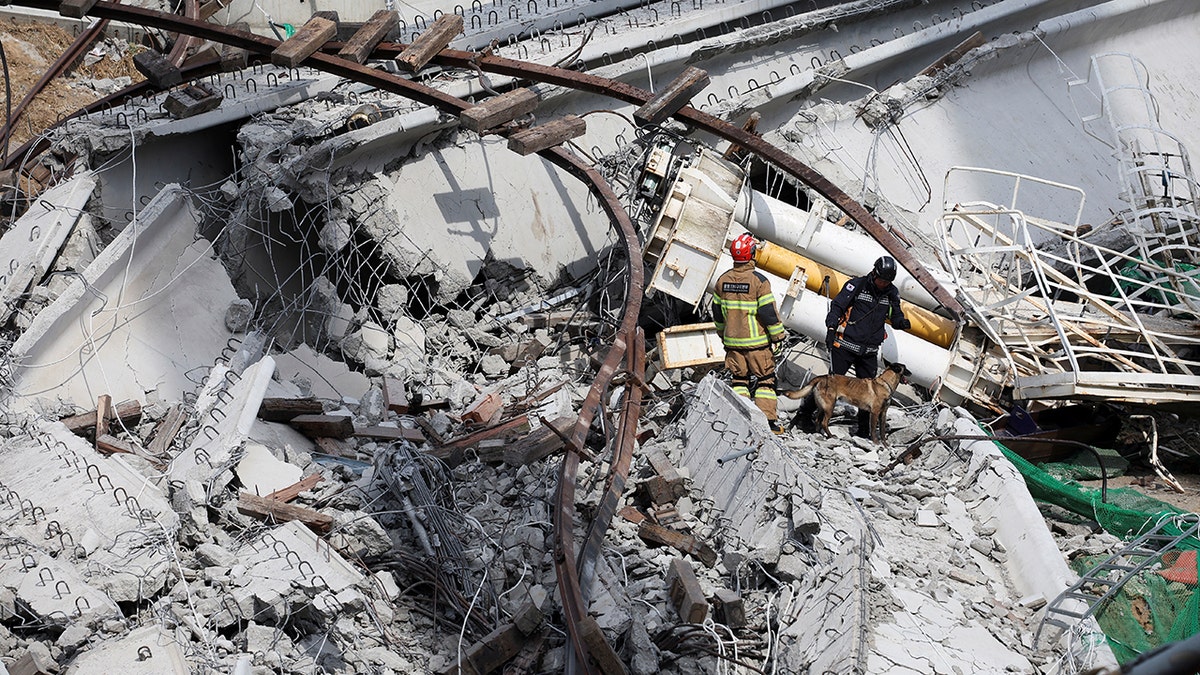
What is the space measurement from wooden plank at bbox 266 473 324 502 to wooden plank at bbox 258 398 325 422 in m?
0.88

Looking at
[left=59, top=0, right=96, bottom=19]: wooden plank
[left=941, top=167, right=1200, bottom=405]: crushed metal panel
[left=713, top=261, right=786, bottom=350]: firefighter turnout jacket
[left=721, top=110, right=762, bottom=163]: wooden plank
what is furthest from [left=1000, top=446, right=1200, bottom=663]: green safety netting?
[left=59, top=0, right=96, bottom=19]: wooden plank

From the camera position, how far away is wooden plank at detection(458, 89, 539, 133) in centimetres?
784

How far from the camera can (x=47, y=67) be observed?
12.0 meters

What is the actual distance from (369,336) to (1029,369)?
532 centimetres

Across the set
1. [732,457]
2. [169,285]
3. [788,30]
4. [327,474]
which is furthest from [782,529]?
[788,30]

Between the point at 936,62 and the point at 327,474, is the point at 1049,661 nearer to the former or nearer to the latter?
the point at 327,474

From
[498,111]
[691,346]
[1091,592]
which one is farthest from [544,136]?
[1091,592]

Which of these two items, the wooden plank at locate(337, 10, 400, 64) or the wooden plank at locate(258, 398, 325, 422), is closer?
the wooden plank at locate(258, 398, 325, 422)

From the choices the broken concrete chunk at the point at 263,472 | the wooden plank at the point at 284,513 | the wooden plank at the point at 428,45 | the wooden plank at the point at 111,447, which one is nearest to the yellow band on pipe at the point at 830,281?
the wooden plank at the point at 428,45

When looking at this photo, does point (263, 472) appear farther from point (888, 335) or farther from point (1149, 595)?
point (1149, 595)

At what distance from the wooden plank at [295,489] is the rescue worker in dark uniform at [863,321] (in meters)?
3.79

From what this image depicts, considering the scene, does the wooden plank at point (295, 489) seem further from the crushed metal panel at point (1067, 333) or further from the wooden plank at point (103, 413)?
the crushed metal panel at point (1067, 333)

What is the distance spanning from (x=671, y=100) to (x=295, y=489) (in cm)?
422

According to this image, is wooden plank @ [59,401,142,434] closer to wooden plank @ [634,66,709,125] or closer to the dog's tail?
wooden plank @ [634,66,709,125]
